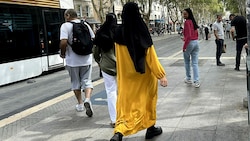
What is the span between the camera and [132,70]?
4.02 meters

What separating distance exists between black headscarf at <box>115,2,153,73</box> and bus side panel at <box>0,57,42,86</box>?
7219 millimetres

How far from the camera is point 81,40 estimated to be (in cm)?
563

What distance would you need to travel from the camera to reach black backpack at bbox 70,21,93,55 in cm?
561

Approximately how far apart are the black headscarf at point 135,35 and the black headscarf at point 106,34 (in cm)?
90

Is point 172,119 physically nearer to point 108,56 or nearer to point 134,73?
point 108,56

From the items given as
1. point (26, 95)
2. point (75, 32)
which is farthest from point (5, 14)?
point (75, 32)

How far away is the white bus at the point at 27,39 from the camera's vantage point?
412 inches

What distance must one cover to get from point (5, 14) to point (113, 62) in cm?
682

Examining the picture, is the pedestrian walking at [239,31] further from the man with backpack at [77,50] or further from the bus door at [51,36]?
the bus door at [51,36]

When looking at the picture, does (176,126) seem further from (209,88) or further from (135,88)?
(209,88)

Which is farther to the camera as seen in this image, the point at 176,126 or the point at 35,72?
the point at 35,72

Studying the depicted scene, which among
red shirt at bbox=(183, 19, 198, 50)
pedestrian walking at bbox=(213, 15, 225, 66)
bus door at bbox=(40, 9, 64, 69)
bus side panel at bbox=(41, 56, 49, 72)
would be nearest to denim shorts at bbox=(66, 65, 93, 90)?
red shirt at bbox=(183, 19, 198, 50)

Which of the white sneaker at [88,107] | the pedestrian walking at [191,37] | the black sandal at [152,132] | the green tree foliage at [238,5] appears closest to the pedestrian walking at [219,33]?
the pedestrian walking at [191,37]

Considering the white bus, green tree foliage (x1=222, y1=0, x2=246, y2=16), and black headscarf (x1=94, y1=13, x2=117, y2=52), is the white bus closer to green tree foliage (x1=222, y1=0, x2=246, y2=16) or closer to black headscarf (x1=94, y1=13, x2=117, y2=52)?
black headscarf (x1=94, y1=13, x2=117, y2=52)
